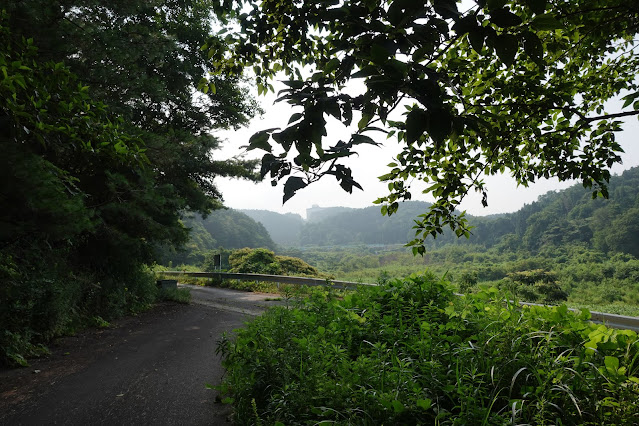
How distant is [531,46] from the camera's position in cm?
120

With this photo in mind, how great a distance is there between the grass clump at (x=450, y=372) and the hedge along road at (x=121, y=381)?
0.90 m

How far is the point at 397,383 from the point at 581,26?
3.13 metres

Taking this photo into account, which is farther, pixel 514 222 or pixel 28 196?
pixel 514 222

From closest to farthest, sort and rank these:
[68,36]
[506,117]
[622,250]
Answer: [506,117] < [68,36] < [622,250]

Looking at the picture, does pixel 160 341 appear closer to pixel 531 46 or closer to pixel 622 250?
pixel 531 46

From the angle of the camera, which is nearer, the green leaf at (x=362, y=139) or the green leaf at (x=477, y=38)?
the green leaf at (x=477, y=38)

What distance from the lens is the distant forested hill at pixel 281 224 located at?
14725 centimetres

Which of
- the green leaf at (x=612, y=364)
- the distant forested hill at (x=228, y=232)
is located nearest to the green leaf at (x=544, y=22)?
the green leaf at (x=612, y=364)

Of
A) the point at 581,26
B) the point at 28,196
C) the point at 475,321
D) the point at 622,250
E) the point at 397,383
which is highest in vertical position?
the point at 581,26

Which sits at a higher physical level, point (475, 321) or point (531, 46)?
point (531, 46)

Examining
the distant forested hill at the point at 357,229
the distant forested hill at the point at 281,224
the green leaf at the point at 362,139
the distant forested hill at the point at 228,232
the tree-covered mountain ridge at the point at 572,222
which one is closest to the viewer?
the green leaf at the point at 362,139

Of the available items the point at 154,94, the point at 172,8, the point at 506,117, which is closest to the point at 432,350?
the point at 506,117

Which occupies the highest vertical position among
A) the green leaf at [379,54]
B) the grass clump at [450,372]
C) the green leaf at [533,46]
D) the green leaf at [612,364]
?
the green leaf at [533,46]

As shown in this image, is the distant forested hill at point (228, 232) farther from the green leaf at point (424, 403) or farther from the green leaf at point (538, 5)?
the green leaf at point (538, 5)
